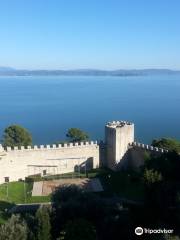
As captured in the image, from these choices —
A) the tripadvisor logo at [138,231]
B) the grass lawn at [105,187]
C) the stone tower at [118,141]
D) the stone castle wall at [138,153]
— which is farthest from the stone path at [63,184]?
the tripadvisor logo at [138,231]

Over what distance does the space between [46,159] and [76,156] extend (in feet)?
7.50

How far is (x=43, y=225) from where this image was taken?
15594 millimetres

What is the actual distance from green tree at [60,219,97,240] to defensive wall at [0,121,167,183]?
13.4 meters

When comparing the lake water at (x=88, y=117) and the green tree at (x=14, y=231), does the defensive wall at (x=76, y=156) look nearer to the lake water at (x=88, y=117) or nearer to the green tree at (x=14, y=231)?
the green tree at (x=14, y=231)

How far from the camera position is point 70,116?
83.4 metres

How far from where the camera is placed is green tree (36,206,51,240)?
50.3 feet

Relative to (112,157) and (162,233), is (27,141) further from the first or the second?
(162,233)

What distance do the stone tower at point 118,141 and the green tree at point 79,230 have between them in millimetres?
14543

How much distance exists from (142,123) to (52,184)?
46205mm

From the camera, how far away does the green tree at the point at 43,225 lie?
15328mm

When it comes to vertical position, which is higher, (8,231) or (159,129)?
(8,231)

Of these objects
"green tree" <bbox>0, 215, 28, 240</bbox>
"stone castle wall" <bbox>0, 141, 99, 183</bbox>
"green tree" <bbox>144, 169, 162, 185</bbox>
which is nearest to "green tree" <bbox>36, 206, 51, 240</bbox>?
"green tree" <bbox>0, 215, 28, 240</bbox>

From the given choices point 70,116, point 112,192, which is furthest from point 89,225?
point 70,116

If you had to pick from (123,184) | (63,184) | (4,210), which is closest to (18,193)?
(63,184)
